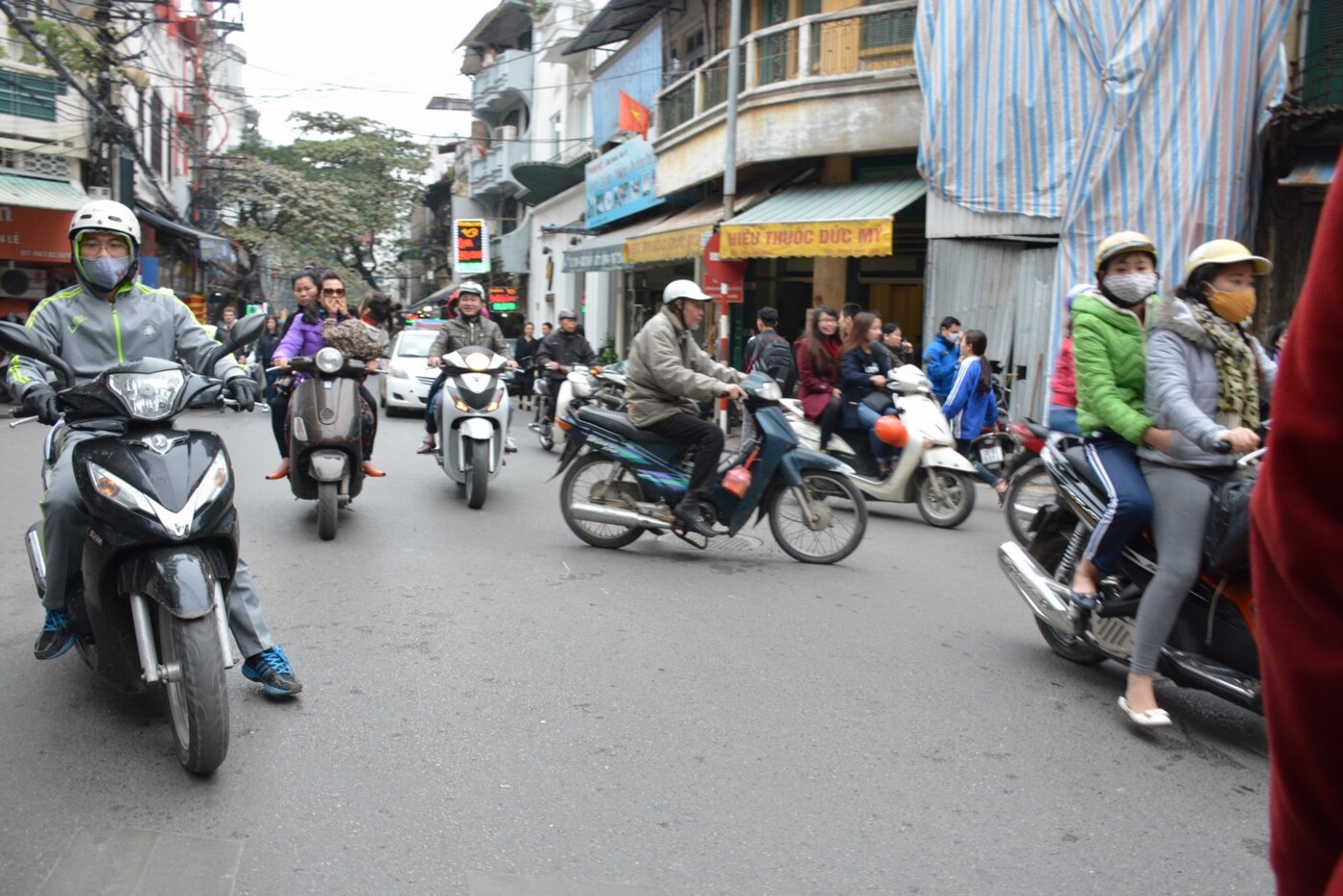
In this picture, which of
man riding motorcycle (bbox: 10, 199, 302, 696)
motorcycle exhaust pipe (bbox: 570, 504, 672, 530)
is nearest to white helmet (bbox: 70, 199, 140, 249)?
man riding motorcycle (bbox: 10, 199, 302, 696)

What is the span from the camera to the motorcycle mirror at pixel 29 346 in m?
3.85

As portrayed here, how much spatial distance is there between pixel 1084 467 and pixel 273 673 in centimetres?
323

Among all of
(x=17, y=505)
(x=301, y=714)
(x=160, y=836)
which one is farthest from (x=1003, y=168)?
(x=160, y=836)

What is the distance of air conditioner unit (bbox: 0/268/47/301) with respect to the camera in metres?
22.5

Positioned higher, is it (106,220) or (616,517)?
(106,220)

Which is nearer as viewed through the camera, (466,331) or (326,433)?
(326,433)

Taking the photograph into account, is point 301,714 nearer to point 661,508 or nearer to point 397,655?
point 397,655

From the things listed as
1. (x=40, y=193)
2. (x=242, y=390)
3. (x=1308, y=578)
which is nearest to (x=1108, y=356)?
(x=242, y=390)

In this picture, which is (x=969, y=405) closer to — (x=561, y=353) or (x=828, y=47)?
(x=561, y=353)

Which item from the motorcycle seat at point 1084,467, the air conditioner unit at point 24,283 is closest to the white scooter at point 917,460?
the motorcycle seat at point 1084,467

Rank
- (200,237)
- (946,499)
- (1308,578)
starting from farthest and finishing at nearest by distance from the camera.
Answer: (200,237)
(946,499)
(1308,578)

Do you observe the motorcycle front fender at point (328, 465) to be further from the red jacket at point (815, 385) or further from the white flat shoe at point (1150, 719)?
the white flat shoe at point (1150, 719)

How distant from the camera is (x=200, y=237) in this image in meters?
29.5

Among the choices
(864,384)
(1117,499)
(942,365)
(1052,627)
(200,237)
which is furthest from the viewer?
(200,237)
